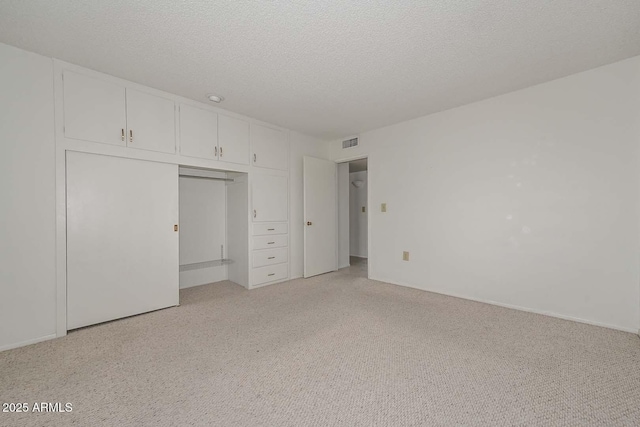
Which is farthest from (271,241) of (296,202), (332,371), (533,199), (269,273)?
(533,199)

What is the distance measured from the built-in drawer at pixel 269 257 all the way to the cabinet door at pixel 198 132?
1404 mm

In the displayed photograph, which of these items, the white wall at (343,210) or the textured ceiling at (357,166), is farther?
the textured ceiling at (357,166)

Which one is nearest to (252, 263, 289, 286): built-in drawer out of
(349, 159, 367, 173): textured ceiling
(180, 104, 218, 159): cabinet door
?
(180, 104, 218, 159): cabinet door

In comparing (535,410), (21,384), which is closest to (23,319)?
(21,384)

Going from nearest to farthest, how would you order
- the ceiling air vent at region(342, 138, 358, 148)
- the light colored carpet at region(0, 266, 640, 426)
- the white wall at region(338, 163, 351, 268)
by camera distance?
the light colored carpet at region(0, 266, 640, 426)
the ceiling air vent at region(342, 138, 358, 148)
the white wall at region(338, 163, 351, 268)

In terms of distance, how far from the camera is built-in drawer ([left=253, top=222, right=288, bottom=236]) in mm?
3561

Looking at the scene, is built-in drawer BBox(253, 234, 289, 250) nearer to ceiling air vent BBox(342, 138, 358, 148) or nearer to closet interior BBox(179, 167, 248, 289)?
closet interior BBox(179, 167, 248, 289)

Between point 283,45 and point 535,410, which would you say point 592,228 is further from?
point 283,45

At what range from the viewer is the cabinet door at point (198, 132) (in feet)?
9.43

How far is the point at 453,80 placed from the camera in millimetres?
2480

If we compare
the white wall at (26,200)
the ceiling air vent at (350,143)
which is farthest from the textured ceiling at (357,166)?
the white wall at (26,200)

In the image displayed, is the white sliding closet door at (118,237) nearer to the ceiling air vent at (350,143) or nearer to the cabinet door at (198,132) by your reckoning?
the cabinet door at (198,132)

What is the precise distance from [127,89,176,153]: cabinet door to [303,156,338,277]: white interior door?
1855 millimetres

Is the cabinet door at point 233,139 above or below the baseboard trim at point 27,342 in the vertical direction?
above
